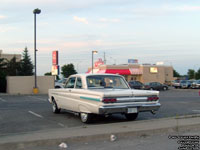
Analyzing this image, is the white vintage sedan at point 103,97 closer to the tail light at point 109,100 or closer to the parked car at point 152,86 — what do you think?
the tail light at point 109,100

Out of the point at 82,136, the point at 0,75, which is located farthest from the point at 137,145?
the point at 0,75

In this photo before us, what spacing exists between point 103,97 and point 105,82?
182cm

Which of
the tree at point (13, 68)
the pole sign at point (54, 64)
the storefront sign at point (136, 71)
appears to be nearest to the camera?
the pole sign at point (54, 64)

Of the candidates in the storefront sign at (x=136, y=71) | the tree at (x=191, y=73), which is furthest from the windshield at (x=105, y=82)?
the tree at (x=191, y=73)

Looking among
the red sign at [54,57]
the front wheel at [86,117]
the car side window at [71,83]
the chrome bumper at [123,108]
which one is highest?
the red sign at [54,57]

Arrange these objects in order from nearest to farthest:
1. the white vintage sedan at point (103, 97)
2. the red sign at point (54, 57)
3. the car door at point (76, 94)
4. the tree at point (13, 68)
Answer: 1. the white vintage sedan at point (103, 97)
2. the car door at point (76, 94)
3. the red sign at point (54, 57)
4. the tree at point (13, 68)

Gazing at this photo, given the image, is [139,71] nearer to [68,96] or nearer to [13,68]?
[13,68]

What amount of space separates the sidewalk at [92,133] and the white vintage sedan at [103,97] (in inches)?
21.8

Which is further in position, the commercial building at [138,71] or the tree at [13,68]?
the commercial building at [138,71]

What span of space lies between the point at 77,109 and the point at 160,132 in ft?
10.3

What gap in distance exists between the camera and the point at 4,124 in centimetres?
1045

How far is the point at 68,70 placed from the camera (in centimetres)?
9681

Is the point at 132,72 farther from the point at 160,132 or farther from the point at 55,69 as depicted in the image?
the point at 160,132

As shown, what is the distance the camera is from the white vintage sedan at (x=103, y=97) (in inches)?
368
